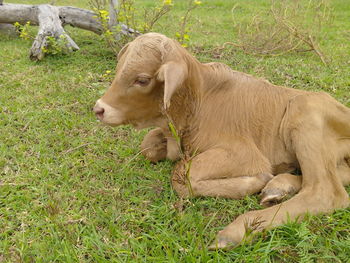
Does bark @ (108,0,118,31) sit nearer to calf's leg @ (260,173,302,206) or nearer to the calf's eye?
the calf's eye

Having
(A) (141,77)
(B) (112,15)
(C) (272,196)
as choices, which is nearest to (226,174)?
(C) (272,196)

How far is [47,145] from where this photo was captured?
357cm

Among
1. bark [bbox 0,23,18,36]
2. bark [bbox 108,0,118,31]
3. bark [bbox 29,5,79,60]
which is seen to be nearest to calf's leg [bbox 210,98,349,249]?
bark [bbox 108,0,118,31]

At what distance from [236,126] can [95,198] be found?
139 cm

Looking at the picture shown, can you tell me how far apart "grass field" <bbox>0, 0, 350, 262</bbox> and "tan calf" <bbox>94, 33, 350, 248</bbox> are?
0.18 meters

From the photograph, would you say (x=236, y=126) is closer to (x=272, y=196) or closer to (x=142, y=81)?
(x=272, y=196)

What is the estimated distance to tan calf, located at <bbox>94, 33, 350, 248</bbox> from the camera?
8.65 feet

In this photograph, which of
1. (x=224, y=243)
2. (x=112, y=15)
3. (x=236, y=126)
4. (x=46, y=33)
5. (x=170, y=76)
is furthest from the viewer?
(x=112, y=15)

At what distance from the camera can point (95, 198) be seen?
110 inches

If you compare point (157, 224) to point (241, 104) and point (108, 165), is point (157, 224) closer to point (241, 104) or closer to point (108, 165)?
point (108, 165)

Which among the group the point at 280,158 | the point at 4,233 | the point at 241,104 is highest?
the point at 241,104

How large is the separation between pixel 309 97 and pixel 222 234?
153 cm

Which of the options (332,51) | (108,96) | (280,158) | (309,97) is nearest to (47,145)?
(108,96)

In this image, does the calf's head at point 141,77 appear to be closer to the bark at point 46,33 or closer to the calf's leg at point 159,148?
the calf's leg at point 159,148
